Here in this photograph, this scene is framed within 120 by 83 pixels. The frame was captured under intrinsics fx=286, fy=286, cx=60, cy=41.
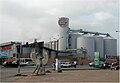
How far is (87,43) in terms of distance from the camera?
145 meters

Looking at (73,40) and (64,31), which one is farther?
(73,40)

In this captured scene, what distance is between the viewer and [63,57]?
132500 mm

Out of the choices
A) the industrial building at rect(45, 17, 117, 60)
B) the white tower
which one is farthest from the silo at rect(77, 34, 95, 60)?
the white tower

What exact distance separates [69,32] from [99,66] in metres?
78.1

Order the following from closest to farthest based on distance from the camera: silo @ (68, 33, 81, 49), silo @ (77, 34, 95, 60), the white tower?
the white tower < silo @ (77, 34, 95, 60) < silo @ (68, 33, 81, 49)

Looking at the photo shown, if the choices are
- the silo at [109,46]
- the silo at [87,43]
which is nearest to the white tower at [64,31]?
the silo at [87,43]

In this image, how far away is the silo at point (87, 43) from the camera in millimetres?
143500

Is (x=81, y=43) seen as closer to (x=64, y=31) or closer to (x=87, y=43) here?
(x=87, y=43)

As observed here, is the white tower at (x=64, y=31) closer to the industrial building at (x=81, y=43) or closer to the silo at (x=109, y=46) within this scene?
the industrial building at (x=81, y=43)

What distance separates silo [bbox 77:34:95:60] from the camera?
144 meters

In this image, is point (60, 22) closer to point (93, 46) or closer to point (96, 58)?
point (93, 46)

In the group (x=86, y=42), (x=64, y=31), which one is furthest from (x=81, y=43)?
(x=64, y=31)

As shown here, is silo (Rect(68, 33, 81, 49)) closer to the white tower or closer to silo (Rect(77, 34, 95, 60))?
silo (Rect(77, 34, 95, 60))

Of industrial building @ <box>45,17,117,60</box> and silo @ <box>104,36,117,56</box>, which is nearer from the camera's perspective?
industrial building @ <box>45,17,117,60</box>
